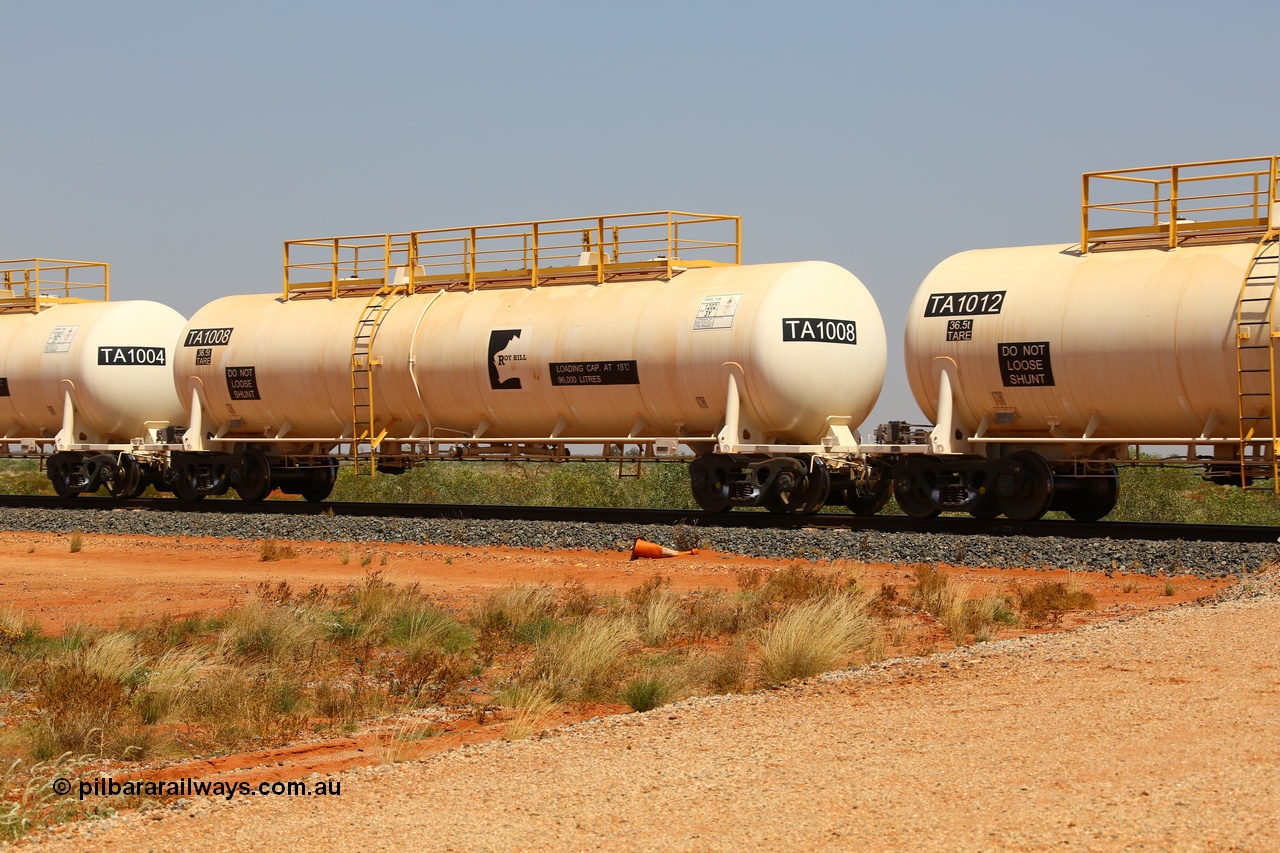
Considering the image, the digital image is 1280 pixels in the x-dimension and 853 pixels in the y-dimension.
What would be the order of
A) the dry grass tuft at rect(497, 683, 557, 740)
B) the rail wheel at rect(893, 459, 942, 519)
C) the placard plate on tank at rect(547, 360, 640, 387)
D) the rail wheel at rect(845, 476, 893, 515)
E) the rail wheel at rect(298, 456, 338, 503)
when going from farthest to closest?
the rail wheel at rect(298, 456, 338, 503) → the rail wheel at rect(845, 476, 893, 515) → the placard plate on tank at rect(547, 360, 640, 387) → the rail wheel at rect(893, 459, 942, 519) → the dry grass tuft at rect(497, 683, 557, 740)

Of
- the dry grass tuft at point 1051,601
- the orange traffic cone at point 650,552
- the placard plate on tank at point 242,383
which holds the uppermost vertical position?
the placard plate on tank at point 242,383

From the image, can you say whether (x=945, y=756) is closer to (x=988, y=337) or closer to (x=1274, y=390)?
(x=1274, y=390)

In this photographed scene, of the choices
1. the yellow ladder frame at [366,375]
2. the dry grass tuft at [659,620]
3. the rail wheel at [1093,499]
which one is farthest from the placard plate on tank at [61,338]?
the dry grass tuft at [659,620]

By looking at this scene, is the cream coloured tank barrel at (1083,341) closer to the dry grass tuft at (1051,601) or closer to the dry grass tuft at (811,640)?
the dry grass tuft at (1051,601)

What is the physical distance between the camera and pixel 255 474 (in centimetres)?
2973

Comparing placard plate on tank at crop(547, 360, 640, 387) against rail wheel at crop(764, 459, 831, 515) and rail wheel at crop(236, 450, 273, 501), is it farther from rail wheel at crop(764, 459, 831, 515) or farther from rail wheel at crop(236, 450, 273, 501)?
rail wheel at crop(236, 450, 273, 501)

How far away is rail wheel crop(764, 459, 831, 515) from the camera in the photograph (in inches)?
895

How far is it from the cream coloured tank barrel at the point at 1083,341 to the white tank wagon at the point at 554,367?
194 centimetres

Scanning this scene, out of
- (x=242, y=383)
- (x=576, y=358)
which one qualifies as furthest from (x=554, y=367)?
(x=242, y=383)

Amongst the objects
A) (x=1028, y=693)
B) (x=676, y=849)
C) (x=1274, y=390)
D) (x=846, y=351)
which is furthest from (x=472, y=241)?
(x=676, y=849)

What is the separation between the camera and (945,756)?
25.2ft

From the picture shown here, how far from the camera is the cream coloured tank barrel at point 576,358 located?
2247cm

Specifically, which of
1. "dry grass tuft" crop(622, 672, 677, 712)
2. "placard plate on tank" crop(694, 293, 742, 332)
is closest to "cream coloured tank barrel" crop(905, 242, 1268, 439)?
"placard plate on tank" crop(694, 293, 742, 332)

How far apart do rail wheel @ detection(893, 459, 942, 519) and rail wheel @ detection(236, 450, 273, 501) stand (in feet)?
44.8
